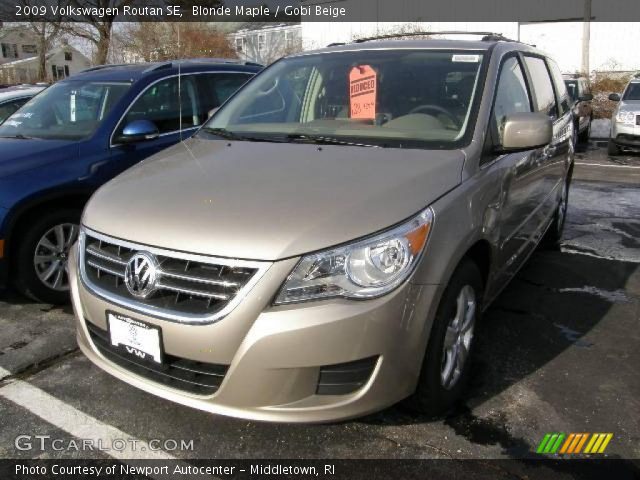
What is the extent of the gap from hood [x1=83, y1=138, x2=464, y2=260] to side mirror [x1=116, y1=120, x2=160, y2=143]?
1486 mm

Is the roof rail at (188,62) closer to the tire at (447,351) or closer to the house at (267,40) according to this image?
the tire at (447,351)

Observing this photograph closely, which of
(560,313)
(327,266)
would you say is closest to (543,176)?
(560,313)

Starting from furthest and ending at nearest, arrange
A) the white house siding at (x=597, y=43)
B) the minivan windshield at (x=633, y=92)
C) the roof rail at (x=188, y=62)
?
the white house siding at (x=597, y=43)
the minivan windshield at (x=633, y=92)
the roof rail at (x=188, y=62)

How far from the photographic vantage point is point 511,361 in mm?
3275

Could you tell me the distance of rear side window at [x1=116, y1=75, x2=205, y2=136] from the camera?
4711 millimetres

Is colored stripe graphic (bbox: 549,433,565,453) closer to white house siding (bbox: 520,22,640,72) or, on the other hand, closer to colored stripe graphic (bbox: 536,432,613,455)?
colored stripe graphic (bbox: 536,432,613,455)

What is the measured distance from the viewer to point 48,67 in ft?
152

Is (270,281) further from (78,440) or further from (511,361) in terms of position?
(511,361)

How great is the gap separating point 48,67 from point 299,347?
5167cm

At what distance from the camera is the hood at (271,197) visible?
7.07 ft

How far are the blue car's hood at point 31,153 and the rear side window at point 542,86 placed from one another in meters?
3.35

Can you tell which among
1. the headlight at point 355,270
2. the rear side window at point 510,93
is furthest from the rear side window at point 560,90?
the headlight at point 355,270

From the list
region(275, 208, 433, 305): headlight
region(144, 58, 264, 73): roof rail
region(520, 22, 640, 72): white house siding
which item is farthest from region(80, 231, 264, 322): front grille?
region(520, 22, 640, 72): white house siding

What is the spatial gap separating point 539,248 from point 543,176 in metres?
1.57
